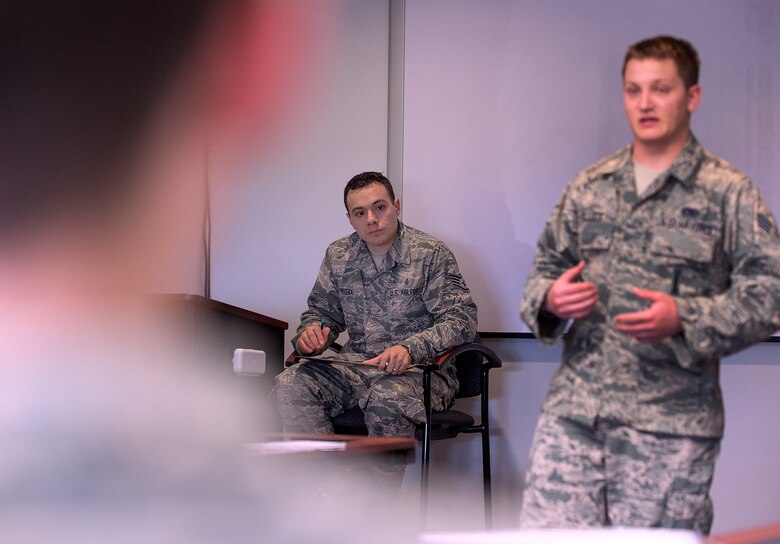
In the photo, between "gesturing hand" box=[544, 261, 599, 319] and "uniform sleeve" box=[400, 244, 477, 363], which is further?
"uniform sleeve" box=[400, 244, 477, 363]

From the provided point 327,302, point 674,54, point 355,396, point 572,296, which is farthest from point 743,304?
point 327,302

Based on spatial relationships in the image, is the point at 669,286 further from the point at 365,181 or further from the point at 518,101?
the point at 518,101

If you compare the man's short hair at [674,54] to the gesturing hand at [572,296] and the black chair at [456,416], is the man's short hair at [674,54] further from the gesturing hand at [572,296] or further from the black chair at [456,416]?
the black chair at [456,416]

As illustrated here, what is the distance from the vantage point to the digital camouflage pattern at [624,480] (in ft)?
6.26

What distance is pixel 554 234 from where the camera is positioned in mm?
2096

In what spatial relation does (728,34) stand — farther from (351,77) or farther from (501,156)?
(351,77)

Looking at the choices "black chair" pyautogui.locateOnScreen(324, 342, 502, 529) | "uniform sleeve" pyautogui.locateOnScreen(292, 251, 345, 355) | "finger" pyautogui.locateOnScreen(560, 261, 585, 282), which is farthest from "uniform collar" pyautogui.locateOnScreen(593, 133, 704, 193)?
"uniform sleeve" pyautogui.locateOnScreen(292, 251, 345, 355)

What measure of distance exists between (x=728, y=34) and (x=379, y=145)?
1.57 m

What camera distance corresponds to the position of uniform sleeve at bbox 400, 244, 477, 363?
345 centimetres

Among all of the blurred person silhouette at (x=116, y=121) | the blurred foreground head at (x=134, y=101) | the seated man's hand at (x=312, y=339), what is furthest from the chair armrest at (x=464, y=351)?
the blurred foreground head at (x=134, y=101)

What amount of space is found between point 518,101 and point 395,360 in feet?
4.81

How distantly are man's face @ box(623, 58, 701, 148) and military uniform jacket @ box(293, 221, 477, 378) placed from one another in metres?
1.70

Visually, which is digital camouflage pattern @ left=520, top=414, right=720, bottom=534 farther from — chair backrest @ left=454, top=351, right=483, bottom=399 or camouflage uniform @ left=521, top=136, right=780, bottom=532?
chair backrest @ left=454, top=351, right=483, bottom=399

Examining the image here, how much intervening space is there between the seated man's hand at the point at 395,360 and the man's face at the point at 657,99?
5.21 feet
